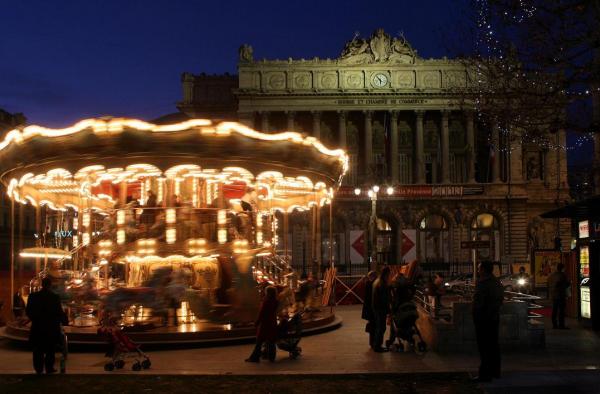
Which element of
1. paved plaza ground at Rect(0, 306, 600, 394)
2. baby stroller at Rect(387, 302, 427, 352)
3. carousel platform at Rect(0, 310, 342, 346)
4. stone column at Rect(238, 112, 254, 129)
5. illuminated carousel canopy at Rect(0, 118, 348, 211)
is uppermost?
stone column at Rect(238, 112, 254, 129)

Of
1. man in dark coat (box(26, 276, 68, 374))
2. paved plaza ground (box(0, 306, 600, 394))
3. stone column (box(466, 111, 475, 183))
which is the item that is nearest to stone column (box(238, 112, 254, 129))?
stone column (box(466, 111, 475, 183))

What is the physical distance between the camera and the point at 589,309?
1839 centimetres

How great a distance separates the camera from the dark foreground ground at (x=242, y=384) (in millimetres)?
9945

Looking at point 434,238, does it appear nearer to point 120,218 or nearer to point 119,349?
point 120,218

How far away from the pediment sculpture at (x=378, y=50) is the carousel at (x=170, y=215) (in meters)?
45.6

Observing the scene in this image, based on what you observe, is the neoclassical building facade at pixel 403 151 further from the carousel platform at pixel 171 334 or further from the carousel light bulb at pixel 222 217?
the carousel platform at pixel 171 334

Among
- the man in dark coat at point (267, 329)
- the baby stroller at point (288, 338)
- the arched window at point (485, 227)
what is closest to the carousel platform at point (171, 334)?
the baby stroller at point (288, 338)

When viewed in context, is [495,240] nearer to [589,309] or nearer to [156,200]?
[589,309]

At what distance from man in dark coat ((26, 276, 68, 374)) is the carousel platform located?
9.11 ft

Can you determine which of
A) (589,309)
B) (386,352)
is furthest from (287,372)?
(589,309)

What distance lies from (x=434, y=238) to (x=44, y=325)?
52.2 metres

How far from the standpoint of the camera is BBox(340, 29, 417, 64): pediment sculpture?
2510 inches

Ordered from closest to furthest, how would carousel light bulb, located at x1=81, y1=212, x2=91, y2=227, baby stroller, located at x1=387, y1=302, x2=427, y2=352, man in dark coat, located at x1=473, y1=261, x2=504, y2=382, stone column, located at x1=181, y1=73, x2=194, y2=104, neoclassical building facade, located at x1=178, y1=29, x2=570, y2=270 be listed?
1. man in dark coat, located at x1=473, y1=261, x2=504, y2=382
2. baby stroller, located at x1=387, y1=302, x2=427, y2=352
3. carousel light bulb, located at x1=81, y1=212, x2=91, y2=227
4. neoclassical building facade, located at x1=178, y1=29, x2=570, y2=270
5. stone column, located at x1=181, y1=73, x2=194, y2=104

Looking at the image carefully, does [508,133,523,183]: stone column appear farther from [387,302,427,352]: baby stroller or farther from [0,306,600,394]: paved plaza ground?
[387,302,427,352]: baby stroller
